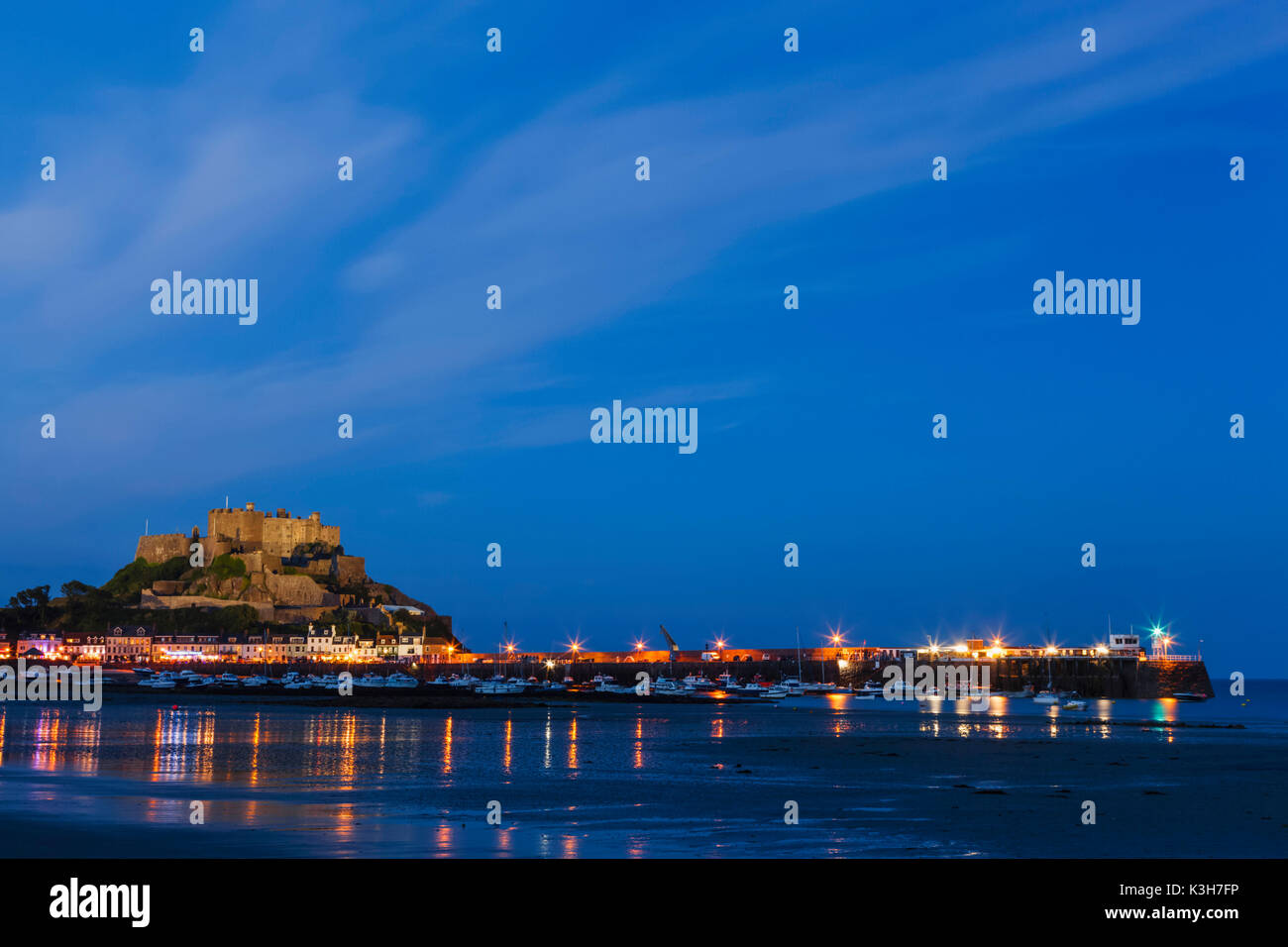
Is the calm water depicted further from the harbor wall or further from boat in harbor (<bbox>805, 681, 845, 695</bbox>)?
boat in harbor (<bbox>805, 681, 845, 695</bbox>)

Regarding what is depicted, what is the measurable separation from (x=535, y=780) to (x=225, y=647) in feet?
509

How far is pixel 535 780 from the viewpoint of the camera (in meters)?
34.8

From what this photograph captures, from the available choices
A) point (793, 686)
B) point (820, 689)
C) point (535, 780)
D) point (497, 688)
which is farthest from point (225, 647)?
point (535, 780)

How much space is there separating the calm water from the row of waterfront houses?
106914 millimetres

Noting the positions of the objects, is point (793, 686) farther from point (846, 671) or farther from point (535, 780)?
point (535, 780)

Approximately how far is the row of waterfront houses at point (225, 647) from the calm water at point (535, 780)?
4209 inches

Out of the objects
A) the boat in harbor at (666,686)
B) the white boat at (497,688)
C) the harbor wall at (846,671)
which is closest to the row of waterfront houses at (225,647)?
the harbor wall at (846,671)
